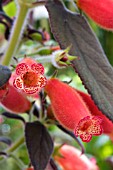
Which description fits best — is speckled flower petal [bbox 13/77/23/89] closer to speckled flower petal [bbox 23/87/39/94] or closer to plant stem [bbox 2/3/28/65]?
speckled flower petal [bbox 23/87/39/94]

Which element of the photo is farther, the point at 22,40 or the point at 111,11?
the point at 22,40

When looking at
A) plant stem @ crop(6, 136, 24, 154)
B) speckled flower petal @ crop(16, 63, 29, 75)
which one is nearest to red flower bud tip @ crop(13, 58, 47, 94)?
speckled flower petal @ crop(16, 63, 29, 75)

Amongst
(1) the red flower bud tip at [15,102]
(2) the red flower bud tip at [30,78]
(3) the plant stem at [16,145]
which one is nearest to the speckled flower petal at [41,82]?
(2) the red flower bud tip at [30,78]

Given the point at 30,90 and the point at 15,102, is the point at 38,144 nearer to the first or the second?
the point at 15,102

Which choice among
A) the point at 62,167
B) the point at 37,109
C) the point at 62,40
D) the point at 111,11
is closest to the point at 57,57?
the point at 62,40

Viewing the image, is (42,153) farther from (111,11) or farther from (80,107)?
(111,11)

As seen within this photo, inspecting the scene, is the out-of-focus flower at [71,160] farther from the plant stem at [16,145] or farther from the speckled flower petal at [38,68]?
the speckled flower petal at [38,68]

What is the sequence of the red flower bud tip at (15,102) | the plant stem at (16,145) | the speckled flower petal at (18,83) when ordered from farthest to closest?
the plant stem at (16,145), the red flower bud tip at (15,102), the speckled flower petal at (18,83)
